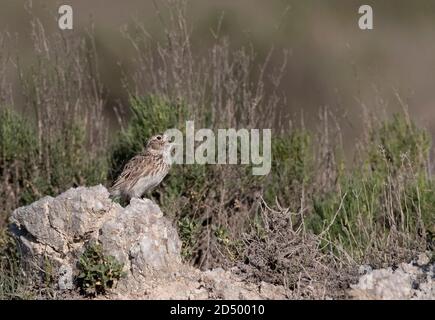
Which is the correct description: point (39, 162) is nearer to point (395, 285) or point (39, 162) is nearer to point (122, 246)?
point (122, 246)

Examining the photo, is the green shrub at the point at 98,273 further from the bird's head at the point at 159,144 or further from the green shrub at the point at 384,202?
the bird's head at the point at 159,144

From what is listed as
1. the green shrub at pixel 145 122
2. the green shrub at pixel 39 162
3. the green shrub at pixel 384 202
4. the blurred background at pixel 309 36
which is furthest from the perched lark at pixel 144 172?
the blurred background at pixel 309 36

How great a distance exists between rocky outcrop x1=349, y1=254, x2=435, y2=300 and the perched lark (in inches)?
125

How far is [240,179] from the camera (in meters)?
11.9

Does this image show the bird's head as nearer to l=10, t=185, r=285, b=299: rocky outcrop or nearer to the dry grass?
the dry grass

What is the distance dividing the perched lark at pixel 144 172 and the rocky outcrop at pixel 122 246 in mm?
1675

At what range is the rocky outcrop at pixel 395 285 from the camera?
7.69 metres

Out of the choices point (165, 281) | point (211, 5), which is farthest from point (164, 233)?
point (211, 5)

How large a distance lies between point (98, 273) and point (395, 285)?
7.30 ft

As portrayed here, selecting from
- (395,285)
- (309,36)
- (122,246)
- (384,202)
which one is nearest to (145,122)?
(384,202)

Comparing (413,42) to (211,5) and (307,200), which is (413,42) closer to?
(211,5)

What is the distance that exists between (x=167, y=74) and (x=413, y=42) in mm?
12249

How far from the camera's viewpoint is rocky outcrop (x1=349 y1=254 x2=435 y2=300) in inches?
303

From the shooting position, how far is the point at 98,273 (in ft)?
26.5
